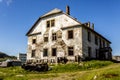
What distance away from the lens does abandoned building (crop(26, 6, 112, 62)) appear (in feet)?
113

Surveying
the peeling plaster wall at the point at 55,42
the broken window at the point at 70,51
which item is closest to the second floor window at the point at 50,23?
the peeling plaster wall at the point at 55,42

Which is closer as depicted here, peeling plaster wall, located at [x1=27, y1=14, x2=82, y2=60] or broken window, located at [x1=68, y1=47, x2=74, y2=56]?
peeling plaster wall, located at [x1=27, y1=14, x2=82, y2=60]

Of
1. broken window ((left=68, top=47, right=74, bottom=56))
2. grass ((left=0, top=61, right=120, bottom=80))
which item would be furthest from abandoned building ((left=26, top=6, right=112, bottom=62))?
grass ((left=0, top=61, right=120, bottom=80))

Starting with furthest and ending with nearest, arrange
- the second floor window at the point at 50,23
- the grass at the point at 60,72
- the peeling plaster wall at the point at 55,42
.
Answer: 1. the second floor window at the point at 50,23
2. the peeling plaster wall at the point at 55,42
3. the grass at the point at 60,72

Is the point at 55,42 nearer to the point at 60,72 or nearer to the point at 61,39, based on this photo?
the point at 61,39

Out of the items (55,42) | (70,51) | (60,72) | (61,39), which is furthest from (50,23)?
(60,72)

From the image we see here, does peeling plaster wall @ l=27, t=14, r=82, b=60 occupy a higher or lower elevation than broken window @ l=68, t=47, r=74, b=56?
higher

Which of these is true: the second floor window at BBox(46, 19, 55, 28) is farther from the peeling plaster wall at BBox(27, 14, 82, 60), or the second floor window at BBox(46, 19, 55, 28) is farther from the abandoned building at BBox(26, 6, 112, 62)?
the peeling plaster wall at BBox(27, 14, 82, 60)

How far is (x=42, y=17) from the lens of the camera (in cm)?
4019

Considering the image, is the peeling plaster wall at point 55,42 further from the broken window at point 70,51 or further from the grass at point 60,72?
the grass at point 60,72

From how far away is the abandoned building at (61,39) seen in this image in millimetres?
34531

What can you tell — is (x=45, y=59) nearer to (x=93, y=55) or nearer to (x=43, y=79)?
(x=93, y=55)

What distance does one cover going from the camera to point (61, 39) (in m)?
36.2

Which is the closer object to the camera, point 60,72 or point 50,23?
point 60,72
